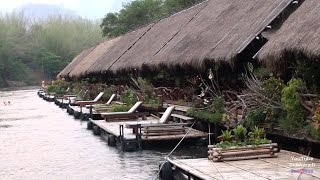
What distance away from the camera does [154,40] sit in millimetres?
27797

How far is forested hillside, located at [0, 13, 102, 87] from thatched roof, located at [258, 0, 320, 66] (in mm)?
77564

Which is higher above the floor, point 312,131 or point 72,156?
→ point 312,131

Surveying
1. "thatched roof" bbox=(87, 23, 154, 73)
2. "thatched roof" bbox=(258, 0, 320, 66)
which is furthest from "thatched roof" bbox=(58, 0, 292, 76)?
"thatched roof" bbox=(258, 0, 320, 66)

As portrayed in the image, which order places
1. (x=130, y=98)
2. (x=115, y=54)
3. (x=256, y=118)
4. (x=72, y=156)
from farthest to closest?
(x=115, y=54) < (x=130, y=98) < (x=72, y=156) < (x=256, y=118)

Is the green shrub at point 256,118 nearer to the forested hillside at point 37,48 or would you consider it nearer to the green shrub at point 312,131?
the green shrub at point 312,131

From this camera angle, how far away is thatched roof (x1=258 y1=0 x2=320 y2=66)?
38.4 feet

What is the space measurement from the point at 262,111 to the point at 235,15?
255 inches

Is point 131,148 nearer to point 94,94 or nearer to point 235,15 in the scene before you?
point 235,15

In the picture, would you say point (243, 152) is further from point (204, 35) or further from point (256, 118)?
point (204, 35)

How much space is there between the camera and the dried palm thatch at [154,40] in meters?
25.3

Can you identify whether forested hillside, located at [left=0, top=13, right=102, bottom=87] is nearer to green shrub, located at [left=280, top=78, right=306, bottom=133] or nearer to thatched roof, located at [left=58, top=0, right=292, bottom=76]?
thatched roof, located at [left=58, top=0, right=292, bottom=76]

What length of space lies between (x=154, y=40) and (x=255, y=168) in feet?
58.9

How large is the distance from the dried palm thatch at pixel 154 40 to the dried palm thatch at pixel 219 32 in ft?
4.48

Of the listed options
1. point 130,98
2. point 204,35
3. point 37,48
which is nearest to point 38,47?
point 37,48
